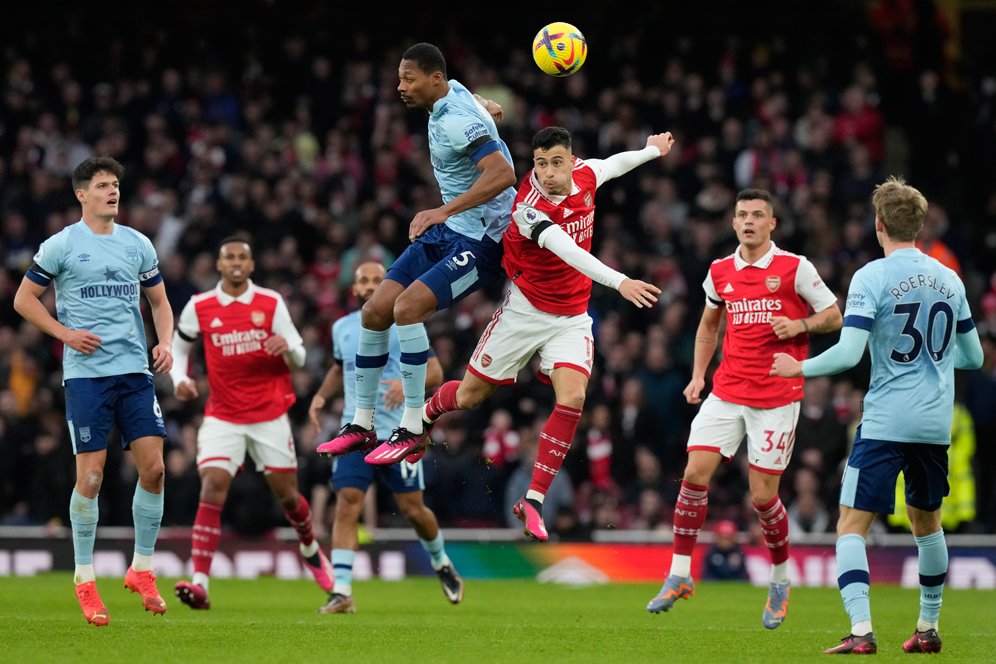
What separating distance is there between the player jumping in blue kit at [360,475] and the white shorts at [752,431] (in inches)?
94.9

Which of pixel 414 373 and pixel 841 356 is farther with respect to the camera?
pixel 414 373

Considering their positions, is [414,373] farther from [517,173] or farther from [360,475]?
[517,173]

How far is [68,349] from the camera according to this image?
1030 cm

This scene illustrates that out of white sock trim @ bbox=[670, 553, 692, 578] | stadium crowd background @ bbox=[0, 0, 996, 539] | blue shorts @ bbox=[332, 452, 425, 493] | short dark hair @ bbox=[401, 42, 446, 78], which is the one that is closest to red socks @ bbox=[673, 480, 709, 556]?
white sock trim @ bbox=[670, 553, 692, 578]

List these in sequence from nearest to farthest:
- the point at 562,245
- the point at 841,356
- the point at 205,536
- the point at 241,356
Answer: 1. the point at 841,356
2. the point at 562,245
3. the point at 205,536
4. the point at 241,356

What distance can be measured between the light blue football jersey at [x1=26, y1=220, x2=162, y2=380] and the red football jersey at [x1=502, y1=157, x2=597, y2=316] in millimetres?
2669

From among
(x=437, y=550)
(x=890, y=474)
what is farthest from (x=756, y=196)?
(x=437, y=550)

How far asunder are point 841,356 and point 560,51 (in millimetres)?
Result: 3229

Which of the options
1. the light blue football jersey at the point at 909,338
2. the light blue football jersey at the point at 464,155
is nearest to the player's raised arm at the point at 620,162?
the light blue football jersey at the point at 464,155

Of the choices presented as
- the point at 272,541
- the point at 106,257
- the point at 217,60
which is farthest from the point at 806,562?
the point at 217,60

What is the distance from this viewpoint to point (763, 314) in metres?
10.8

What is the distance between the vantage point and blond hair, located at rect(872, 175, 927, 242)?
28.6ft

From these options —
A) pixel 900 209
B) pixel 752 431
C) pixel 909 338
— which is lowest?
pixel 752 431

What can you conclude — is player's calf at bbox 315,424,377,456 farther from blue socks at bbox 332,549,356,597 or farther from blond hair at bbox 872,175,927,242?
blond hair at bbox 872,175,927,242
